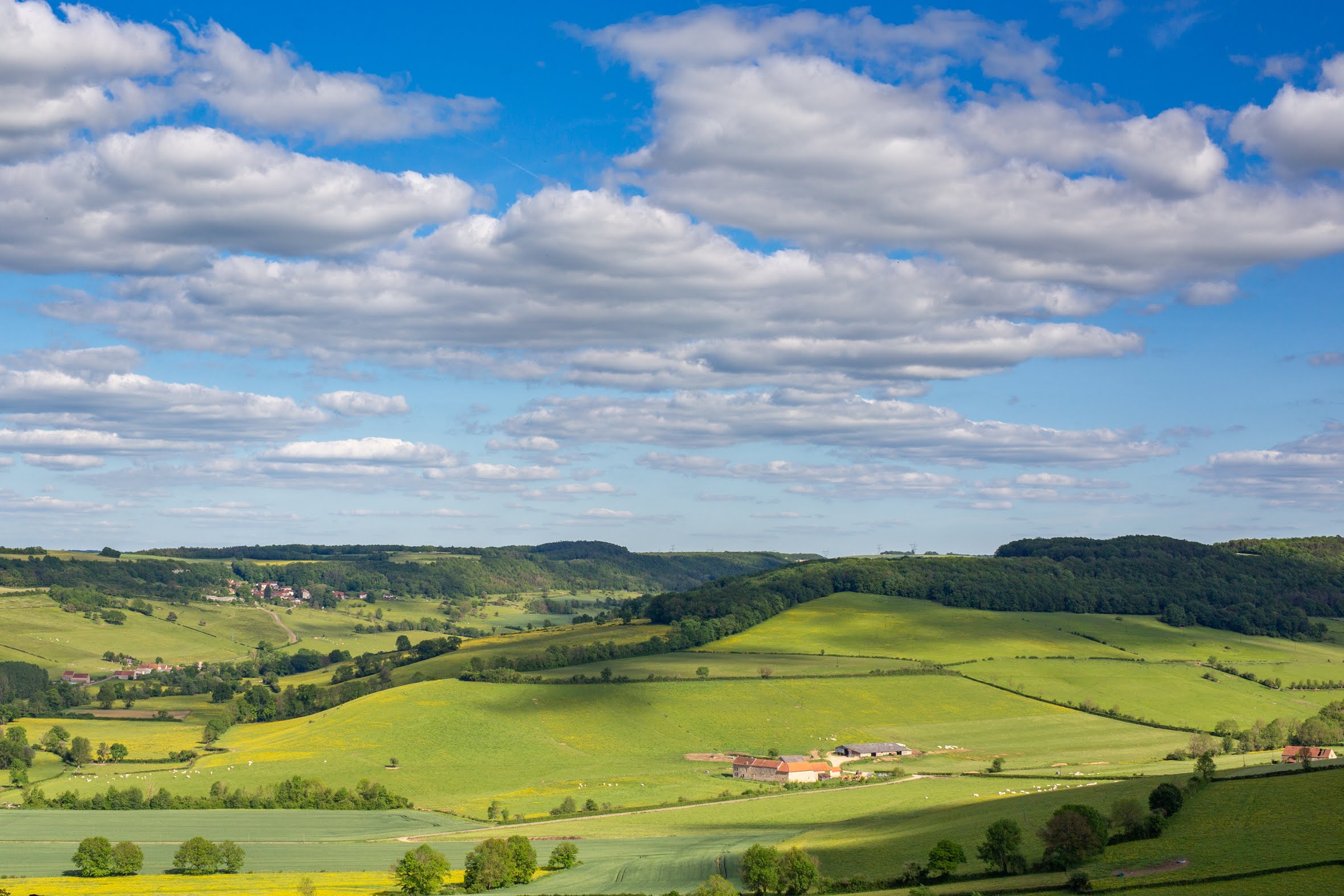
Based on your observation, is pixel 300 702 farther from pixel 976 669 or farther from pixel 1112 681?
pixel 1112 681

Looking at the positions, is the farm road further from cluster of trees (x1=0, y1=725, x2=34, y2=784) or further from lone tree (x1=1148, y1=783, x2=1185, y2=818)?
cluster of trees (x1=0, y1=725, x2=34, y2=784)

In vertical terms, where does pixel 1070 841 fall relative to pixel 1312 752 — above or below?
above

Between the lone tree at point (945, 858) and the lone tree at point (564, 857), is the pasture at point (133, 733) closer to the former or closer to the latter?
the lone tree at point (564, 857)

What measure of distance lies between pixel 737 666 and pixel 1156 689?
62103mm

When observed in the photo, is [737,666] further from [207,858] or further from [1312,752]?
[207,858]

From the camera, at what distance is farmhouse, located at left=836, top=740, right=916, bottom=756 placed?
136250 mm

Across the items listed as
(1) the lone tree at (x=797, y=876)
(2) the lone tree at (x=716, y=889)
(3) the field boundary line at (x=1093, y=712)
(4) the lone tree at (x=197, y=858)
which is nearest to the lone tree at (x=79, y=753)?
(4) the lone tree at (x=197, y=858)

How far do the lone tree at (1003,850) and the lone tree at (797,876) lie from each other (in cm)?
1086

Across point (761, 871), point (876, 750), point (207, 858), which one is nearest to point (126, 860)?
point (207, 858)

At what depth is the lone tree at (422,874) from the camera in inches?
2950

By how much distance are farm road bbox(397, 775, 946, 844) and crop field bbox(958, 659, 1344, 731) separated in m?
51.5

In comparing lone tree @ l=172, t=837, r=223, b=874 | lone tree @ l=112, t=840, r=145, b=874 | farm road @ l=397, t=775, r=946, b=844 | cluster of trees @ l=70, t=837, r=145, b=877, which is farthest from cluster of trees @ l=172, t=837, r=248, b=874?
farm road @ l=397, t=775, r=946, b=844

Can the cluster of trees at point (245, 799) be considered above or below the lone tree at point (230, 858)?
below

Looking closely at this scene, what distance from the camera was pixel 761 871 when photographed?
71.8 metres
